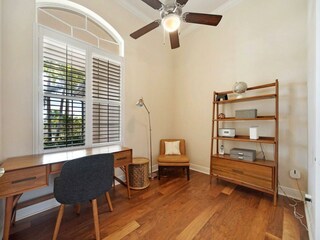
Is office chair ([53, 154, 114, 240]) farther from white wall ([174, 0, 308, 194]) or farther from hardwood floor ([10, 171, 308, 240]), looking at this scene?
white wall ([174, 0, 308, 194])

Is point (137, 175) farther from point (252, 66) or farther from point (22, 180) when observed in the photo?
point (252, 66)

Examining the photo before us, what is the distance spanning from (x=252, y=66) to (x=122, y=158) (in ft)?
8.62

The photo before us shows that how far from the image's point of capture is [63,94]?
199 cm

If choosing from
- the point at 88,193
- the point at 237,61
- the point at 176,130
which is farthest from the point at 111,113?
the point at 237,61

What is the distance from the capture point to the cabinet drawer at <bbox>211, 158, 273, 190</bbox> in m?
1.97

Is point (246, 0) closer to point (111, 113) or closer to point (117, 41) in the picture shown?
point (117, 41)

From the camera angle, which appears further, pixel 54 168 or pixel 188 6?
pixel 188 6

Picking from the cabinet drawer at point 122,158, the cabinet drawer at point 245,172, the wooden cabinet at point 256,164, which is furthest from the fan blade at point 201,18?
the cabinet drawer at point 245,172

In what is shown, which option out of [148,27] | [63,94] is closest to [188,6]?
[148,27]

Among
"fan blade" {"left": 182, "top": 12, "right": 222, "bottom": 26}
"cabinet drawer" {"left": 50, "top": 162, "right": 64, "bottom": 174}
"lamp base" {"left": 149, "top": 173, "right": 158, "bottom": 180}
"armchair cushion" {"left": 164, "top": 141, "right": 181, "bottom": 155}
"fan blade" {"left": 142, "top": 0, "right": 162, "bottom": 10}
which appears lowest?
"lamp base" {"left": 149, "top": 173, "right": 158, "bottom": 180}

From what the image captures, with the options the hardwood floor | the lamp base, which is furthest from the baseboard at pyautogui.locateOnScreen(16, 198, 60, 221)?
the lamp base

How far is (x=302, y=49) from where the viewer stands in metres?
2.01

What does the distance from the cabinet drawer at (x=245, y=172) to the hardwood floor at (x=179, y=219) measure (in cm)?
24

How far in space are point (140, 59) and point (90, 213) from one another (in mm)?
2760
